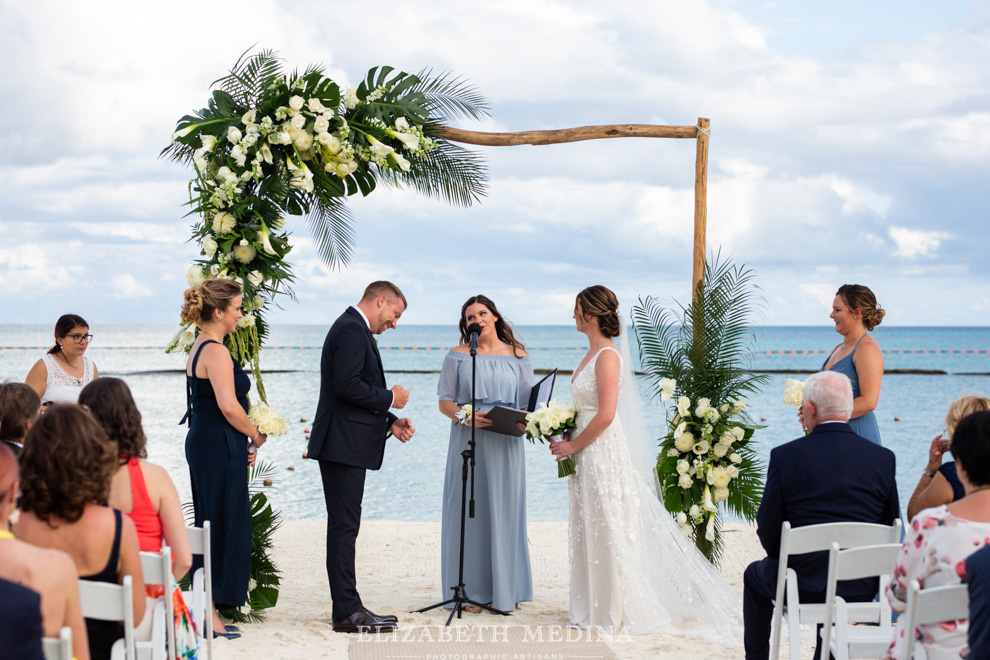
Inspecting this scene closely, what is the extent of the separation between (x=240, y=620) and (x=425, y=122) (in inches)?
135

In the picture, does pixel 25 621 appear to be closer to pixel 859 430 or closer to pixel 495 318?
pixel 495 318

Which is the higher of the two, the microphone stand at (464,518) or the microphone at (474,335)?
the microphone at (474,335)

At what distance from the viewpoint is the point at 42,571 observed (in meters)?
2.35

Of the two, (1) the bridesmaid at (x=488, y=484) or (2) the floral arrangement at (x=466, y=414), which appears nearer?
(2) the floral arrangement at (x=466, y=414)

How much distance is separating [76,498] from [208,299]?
2400 mm

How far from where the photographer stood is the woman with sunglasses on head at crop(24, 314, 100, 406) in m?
6.40

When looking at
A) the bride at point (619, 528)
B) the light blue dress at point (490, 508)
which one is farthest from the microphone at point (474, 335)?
the bride at point (619, 528)

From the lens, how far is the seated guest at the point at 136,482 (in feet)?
10.7

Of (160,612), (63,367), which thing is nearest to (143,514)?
(160,612)

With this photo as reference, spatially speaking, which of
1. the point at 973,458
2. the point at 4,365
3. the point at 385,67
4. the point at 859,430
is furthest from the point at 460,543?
the point at 4,365

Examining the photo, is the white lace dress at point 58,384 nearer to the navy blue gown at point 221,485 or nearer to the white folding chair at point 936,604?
the navy blue gown at point 221,485

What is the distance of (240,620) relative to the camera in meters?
5.45

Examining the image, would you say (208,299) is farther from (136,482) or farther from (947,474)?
(947,474)

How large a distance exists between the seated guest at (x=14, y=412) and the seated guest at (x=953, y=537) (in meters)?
3.52
